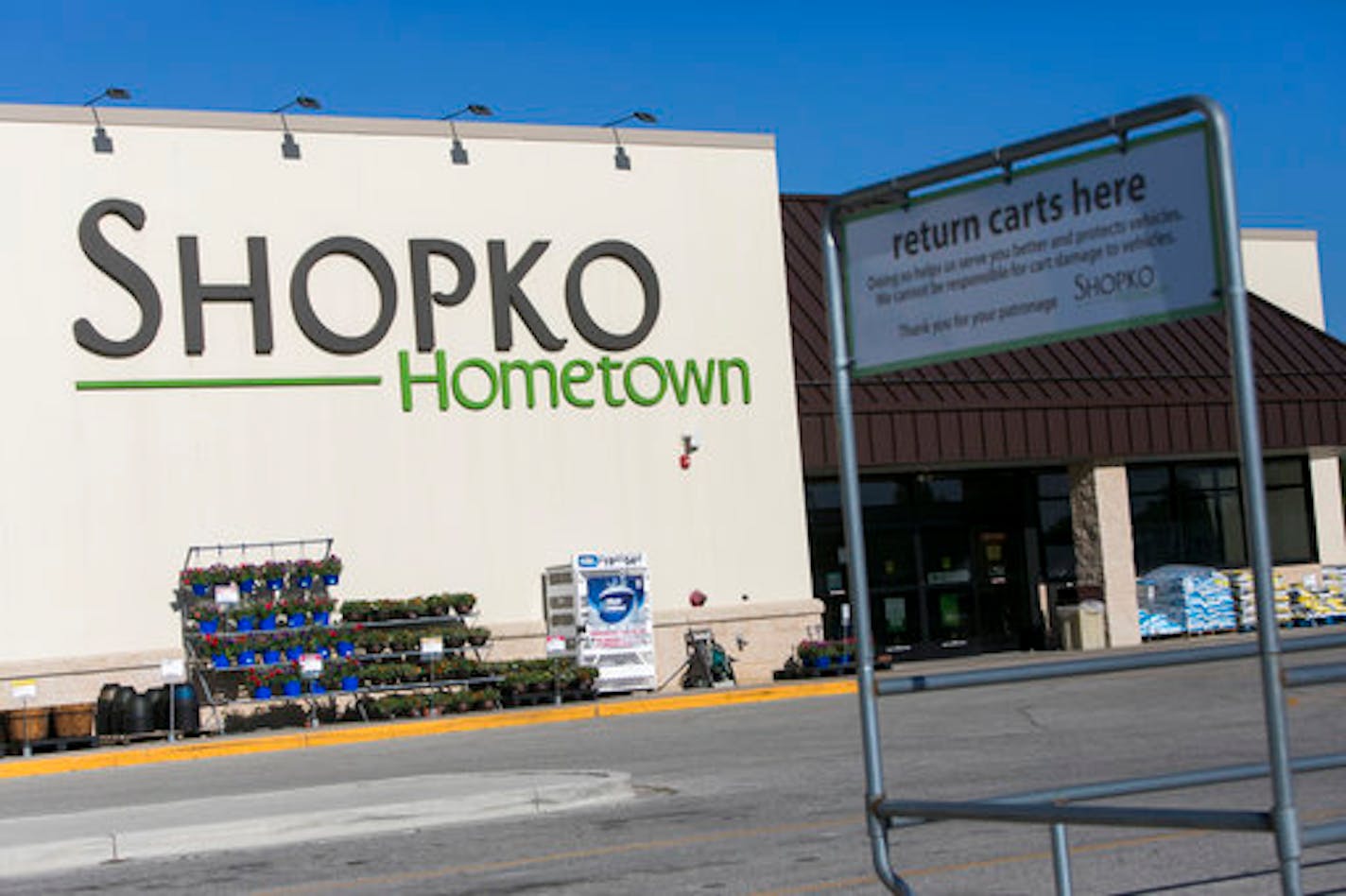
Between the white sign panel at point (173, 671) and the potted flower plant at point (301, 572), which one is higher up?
the potted flower plant at point (301, 572)

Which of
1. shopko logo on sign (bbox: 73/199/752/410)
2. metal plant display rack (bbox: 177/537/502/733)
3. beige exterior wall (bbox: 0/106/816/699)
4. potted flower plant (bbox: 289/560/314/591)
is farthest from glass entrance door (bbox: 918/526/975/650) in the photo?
potted flower plant (bbox: 289/560/314/591)

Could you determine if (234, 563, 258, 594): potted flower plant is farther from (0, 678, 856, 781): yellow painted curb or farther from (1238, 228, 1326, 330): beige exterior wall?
(1238, 228, 1326, 330): beige exterior wall

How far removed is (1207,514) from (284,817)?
29634 mm

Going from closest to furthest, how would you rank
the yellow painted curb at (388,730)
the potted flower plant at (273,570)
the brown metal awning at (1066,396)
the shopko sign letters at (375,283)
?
the yellow painted curb at (388,730)
the potted flower plant at (273,570)
the shopko sign letters at (375,283)
the brown metal awning at (1066,396)

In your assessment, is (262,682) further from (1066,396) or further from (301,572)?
(1066,396)

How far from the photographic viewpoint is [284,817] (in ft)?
42.6

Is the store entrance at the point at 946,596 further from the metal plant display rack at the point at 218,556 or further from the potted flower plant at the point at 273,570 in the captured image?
the potted flower plant at the point at 273,570

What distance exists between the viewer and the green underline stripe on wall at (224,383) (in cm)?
2800

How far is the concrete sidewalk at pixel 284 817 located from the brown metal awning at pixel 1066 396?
18.4 m

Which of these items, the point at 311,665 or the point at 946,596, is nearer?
the point at 311,665

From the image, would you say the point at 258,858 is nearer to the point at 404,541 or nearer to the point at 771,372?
the point at 404,541

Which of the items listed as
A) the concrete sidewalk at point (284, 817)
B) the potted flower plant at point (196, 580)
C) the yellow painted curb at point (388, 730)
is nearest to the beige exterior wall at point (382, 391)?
the potted flower plant at point (196, 580)

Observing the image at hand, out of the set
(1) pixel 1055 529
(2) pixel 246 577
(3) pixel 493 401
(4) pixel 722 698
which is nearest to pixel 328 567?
(2) pixel 246 577

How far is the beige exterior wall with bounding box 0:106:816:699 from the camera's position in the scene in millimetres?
27750
